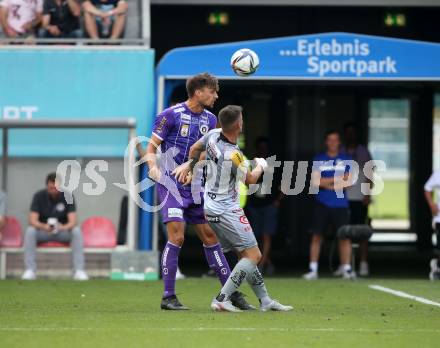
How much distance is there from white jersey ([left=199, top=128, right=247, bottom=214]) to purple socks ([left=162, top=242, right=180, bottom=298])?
0.63m

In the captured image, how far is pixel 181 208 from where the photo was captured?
1107 cm

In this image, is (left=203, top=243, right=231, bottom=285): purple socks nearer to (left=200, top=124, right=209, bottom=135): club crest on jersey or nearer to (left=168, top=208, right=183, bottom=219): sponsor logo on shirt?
(left=168, top=208, right=183, bottom=219): sponsor logo on shirt

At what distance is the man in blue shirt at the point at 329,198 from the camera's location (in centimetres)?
1714

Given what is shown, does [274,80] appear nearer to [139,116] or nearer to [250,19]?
[139,116]

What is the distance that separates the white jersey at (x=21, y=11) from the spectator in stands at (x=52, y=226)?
9.51ft

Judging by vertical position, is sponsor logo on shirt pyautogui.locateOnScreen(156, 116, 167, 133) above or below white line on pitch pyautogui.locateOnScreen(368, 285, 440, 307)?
above

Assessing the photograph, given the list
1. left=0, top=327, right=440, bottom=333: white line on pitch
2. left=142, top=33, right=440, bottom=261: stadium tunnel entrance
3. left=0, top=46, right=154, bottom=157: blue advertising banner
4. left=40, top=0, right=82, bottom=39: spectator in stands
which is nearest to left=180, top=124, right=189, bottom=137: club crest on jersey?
left=0, top=327, right=440, bottom=333: white line on pitch

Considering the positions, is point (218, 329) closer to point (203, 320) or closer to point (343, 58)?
point (203, 320)

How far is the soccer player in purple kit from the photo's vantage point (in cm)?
1105

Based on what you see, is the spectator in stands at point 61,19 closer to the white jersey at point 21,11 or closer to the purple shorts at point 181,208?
the white jersey at point 21,11

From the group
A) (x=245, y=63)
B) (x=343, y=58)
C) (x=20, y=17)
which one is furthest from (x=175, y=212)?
(x=20, y=17)

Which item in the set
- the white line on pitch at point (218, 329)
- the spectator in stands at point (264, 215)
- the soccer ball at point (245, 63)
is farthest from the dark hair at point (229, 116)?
the spectator in stands at point (264, 215)

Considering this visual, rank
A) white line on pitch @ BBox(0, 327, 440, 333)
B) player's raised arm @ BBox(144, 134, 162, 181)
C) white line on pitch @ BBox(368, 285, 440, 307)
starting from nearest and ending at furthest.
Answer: white line on pitch @ BBox(0, 327, 440, 333) → player's raised arm @ BBox(144, 134, 162, 181) → white line on pitch @ BBox(368, 285, 440, 307)

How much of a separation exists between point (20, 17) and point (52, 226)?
3615mm
